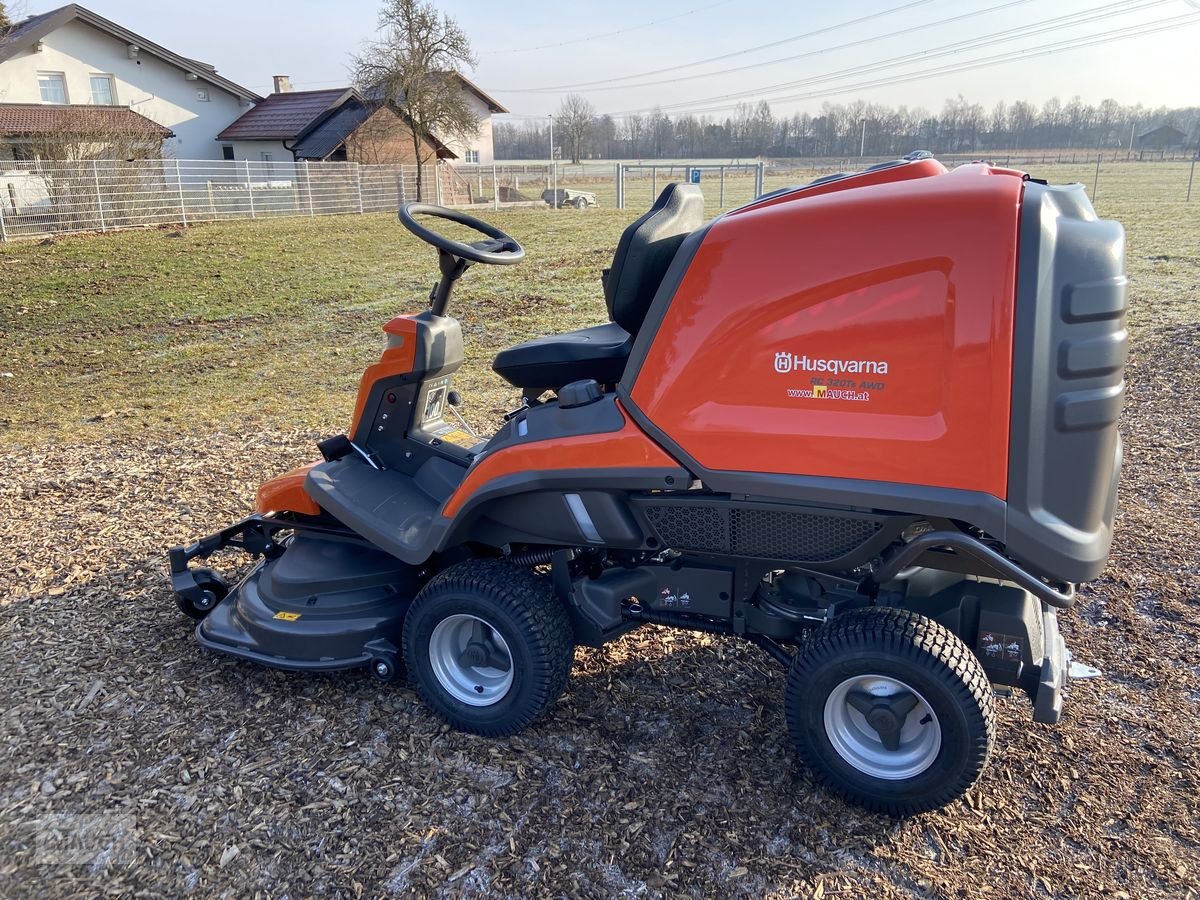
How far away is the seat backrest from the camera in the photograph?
106 inches

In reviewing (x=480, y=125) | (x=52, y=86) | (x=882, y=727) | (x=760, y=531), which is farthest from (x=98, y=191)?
(x=480, y=125)

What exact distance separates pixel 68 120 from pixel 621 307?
23120 millimetres

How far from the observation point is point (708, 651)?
11.8ft

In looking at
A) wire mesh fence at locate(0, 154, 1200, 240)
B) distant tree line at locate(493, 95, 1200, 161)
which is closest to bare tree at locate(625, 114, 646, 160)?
distant tree line at locate(493, 95, 1200, 161)

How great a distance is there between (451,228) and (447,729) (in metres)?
15.3

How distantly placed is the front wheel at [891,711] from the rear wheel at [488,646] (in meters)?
0.79

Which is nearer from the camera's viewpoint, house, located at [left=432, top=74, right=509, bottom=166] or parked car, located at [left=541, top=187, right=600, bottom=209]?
parked car, located at [left=541, top=187, right=600, bottom=209]

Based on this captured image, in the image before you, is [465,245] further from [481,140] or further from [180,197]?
[481,140]

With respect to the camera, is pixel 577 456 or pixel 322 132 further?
pixel 322 132

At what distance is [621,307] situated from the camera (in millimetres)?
2748

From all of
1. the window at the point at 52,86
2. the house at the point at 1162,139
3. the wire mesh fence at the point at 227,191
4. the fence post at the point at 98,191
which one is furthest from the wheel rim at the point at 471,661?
the house at the point at 1162,139

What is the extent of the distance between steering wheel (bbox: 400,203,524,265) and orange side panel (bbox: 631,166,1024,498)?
1.03 metres

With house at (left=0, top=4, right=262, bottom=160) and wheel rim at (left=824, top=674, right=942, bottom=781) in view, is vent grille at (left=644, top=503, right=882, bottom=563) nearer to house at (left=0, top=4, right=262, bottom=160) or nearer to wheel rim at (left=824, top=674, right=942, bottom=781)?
wheel rim at (left=824, top=674, right=942, bottom=781)

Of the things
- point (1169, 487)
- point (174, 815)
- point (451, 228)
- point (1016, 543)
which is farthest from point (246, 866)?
point (451, 228)
